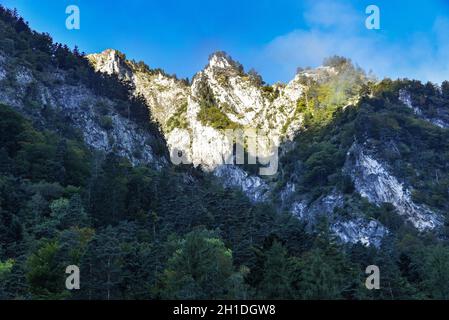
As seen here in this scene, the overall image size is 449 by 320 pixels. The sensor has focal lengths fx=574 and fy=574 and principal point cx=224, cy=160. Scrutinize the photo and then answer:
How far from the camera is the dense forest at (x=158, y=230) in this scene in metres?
41.8

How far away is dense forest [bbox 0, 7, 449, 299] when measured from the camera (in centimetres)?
4178

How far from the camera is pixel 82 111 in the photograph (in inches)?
4313

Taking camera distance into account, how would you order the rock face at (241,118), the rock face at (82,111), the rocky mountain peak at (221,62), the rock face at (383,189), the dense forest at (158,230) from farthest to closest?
the rocky mountain peak at (221,62)
the rock face at (241,118)
the rock face at (383,189)
the rock face at (82,111)
the dense forest at (158,230)

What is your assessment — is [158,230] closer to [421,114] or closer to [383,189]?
[383,189]

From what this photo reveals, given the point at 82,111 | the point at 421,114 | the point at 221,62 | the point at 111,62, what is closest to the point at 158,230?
the point at 82,111

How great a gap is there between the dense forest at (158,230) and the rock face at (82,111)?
3.69 m

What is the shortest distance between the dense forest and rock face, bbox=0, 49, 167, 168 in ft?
12.1

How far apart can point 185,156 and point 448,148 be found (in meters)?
70.3

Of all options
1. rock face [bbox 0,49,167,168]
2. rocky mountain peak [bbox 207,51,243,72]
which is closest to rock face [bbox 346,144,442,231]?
rock face [bbox 0,49,167,168]

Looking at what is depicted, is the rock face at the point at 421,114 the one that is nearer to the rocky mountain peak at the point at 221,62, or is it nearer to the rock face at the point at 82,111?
the rocky mountain peak at the point at 221,62

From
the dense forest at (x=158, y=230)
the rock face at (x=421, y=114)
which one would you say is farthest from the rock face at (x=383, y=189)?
the rock face at (x=421, y=114)

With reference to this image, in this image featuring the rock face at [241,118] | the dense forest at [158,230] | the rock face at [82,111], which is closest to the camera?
the dense forest at [158,230]
